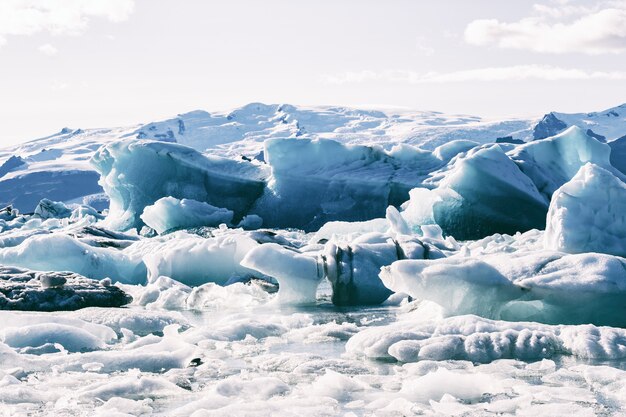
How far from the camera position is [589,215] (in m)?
8.10

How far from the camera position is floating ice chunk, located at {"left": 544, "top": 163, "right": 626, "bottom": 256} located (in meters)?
7.82

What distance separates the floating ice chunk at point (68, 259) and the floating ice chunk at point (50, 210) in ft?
49.2

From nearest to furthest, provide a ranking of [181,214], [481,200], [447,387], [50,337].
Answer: [447,387] → [50,337] → [481,200] → [181,214]

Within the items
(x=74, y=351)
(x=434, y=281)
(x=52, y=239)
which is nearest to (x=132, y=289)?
(x=52, y=239)

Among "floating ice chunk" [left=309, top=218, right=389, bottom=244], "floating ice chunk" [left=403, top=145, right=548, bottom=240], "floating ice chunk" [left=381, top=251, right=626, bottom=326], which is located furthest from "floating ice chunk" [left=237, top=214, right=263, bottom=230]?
"floating ice chunk" [left=381, top=251, right=626, bottom=326]

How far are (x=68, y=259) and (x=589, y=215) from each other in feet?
20.8

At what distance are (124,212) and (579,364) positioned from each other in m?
15.1

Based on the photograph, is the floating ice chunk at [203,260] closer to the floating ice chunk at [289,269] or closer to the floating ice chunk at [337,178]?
the floating ice chunk at [289,269]

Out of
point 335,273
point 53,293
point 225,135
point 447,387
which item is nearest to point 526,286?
point 447,387

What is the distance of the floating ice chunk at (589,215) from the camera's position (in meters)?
7.82

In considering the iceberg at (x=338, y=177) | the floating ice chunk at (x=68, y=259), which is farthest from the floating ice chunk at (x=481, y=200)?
the floating ice chunk at (x=68, y=259)

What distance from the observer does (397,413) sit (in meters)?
3.54

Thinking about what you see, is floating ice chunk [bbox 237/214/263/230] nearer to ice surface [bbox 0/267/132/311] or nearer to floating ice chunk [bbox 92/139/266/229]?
floating ice chunk [bbox 92/139/266/229]

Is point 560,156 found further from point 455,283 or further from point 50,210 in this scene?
point 50,210
